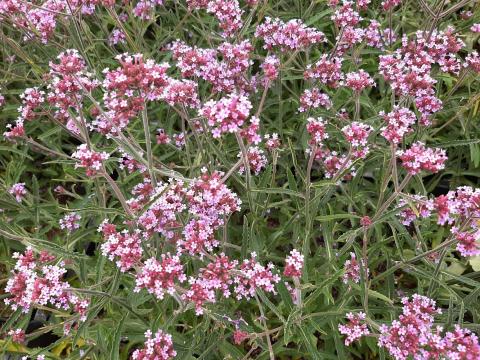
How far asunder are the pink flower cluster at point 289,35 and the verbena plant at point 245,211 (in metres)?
0.01

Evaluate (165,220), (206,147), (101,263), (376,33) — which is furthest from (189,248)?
(376,33)

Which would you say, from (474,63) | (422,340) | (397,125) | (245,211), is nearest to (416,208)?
(397,125)

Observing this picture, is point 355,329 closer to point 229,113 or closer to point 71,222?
point 229,113

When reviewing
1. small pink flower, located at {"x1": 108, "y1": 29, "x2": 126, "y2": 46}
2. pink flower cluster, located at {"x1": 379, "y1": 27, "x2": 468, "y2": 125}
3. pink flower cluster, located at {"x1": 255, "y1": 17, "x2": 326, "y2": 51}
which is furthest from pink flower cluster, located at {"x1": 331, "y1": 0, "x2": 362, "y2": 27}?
small pink flower, located at {"x1": 108, "y1": 29, "x2": 126, "y2": 46}

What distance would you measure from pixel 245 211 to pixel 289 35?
1187mm

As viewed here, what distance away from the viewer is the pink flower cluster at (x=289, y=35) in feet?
9.11

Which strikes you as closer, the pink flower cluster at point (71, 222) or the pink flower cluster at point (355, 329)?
the pink flower cluster at point (355, 329)

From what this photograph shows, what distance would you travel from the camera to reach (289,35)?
2818 millimetres

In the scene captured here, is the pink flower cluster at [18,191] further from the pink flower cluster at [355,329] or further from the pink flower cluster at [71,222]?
the pink flower cluster at [355,329]

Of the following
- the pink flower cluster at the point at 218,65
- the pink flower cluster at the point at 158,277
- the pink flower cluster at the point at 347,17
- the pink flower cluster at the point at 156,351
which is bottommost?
the pink flower cluster at the point at 156,351

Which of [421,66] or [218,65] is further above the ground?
[421,66]

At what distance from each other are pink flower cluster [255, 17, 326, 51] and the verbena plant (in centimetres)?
1

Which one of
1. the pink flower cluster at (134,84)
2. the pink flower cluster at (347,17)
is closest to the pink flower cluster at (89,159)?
the pink flower cluster at (134,84)

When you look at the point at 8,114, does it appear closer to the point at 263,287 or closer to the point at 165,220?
the point at 165,220
